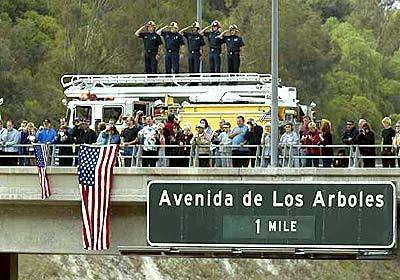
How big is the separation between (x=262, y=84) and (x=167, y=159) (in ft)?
19.8

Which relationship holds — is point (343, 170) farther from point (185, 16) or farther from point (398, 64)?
point (398, 64)

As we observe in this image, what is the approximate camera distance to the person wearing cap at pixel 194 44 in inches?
1474

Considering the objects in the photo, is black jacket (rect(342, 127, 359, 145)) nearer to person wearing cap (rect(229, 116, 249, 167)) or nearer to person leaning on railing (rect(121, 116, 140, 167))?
person wearing cap (rect(229, 116, 249, 167))

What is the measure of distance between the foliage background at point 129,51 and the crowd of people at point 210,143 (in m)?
37.6

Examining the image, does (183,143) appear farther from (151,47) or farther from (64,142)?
(151,47)

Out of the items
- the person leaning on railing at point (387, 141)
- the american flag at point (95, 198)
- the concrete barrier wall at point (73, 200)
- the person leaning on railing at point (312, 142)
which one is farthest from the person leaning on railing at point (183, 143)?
the person leaning on railing at point (387, 141)

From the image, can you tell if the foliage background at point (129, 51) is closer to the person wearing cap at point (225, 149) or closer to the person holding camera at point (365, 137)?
the person wearing cap at point (225, 149)

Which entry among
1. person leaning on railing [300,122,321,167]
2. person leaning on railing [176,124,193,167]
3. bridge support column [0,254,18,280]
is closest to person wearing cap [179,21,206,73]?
person leaning on railing [176,124,193,167]

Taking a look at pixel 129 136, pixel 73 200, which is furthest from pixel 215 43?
pixel 73 200

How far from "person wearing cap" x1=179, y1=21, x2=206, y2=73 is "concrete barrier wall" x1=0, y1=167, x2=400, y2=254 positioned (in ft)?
28.0

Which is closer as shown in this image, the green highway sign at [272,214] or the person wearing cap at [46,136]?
the green highway sign at [272,214]

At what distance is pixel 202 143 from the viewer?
100 feet

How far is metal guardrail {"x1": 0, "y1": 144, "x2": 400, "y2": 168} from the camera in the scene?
29.3 meters

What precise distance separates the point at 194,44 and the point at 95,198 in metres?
9.29
